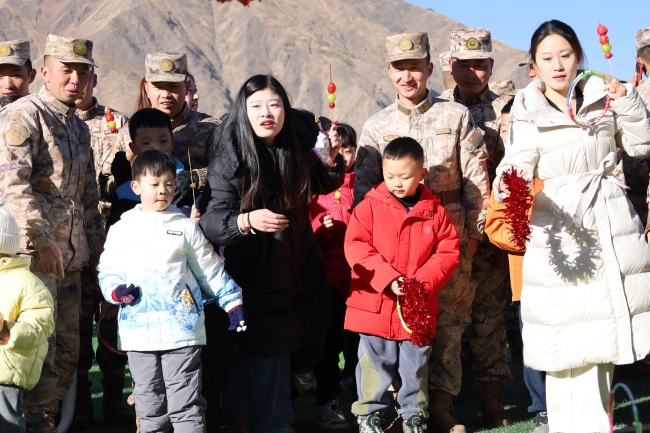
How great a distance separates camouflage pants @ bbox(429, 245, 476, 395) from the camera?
6.44m

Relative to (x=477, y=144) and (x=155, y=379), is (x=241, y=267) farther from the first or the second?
(x=477, y=144)

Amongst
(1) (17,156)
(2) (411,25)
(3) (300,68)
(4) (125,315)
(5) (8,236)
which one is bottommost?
(4) (125,315)

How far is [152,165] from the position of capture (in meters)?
5.71

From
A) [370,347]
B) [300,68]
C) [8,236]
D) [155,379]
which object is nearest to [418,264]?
[370,347]

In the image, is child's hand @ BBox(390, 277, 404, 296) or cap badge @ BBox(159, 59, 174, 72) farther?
cap badge @ BBox(159, 59, 174, 72)

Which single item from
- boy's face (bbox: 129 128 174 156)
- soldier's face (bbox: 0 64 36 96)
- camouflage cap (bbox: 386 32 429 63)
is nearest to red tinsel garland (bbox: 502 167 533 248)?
camouflage cap (bbox: 386 32 429 63)

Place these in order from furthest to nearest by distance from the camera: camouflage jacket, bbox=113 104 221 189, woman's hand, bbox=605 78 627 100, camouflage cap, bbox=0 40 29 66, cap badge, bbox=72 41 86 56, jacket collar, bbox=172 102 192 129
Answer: camouflage cap, bbox=0 40 29 66
jacket collar, bbox=172 102 192 129
camouflage jacket, bbox=113 104 221 189
cap badge, bbox=72 41 86 56
woman's hand, bbox=605 78 627 100

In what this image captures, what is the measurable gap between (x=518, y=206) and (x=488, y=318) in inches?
77.5

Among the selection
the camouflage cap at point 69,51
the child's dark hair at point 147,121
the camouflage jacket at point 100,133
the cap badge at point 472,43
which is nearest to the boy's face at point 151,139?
the child's dark hair at point 147,121

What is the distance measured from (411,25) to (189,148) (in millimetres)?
131245

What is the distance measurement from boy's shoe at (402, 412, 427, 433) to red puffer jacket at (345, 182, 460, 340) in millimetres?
454

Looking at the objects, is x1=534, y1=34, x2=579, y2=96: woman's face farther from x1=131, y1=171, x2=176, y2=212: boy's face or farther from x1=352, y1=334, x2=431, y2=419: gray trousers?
x1=131, y1=171, x2=176, y2=212: boy's face

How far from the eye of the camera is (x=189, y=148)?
729 centimetres

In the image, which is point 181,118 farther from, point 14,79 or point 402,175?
point 402,175
